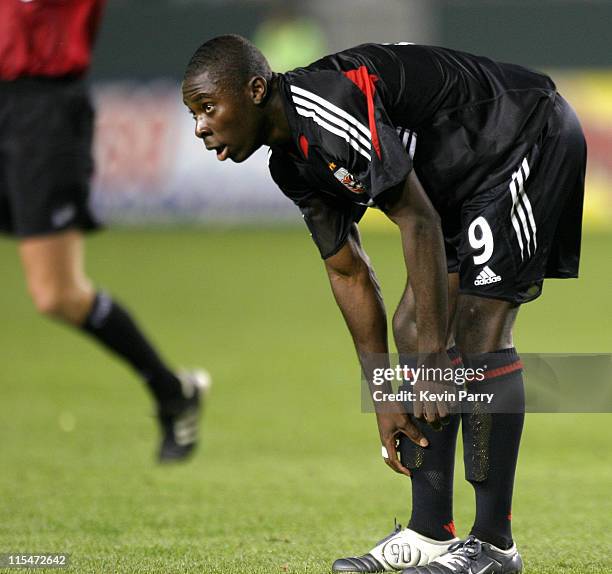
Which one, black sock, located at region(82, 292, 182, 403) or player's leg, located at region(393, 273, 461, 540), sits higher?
player's leg, located at region(393, 273, 461, 540)

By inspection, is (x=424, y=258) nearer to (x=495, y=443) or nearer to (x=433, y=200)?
(x=433, y=200)

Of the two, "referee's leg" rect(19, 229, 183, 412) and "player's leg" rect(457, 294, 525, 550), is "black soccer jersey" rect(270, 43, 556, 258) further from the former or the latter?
"referee's leg" rect(19, 229, 183, 412)

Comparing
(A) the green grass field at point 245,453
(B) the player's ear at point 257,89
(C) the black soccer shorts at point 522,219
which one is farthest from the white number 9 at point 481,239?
(A) the green grass field at point 245,453

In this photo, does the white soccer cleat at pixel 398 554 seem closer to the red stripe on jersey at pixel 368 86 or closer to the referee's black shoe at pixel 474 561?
the referee's black shoe at pixel 474 561

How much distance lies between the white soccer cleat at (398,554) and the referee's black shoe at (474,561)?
0.11m

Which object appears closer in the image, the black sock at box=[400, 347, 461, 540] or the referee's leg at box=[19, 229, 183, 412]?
the black sock at box=[400, 347, 461, 540]

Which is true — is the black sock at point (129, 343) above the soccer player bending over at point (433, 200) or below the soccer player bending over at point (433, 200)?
below

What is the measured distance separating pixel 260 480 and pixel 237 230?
11031 mm

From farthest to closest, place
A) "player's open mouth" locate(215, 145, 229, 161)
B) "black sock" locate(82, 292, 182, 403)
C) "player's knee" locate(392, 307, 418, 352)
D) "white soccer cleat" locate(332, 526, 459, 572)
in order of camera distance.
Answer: "black sock" locate(82, 292, 182, 403)
"player's knee" locate(392, 307, 418, 352)
"white soccer cleat" locate(332, 526, 459, 572)
"player's open mouth" locate(215, 145, 229, 161)

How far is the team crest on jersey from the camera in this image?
3.62m

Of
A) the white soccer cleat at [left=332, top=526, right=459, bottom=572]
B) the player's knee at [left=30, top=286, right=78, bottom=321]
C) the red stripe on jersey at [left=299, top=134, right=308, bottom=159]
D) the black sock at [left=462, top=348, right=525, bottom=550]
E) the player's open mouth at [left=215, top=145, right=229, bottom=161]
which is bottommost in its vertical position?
the player's knee at [left=30, top=286, right=78, bottom=321]

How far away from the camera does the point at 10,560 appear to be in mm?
4012

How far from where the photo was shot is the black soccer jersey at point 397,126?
141 inches

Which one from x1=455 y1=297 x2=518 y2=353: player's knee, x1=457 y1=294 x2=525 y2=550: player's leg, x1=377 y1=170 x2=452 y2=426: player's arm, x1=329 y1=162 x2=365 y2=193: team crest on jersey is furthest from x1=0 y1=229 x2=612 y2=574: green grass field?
x1=329 y1=162 x2=365 y2=193: team crest on jersey
